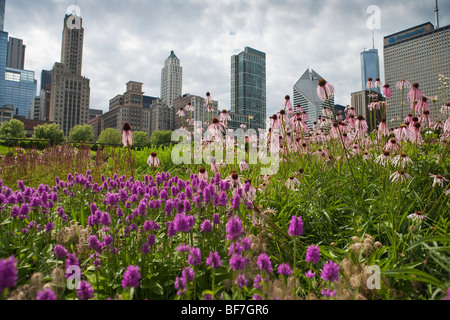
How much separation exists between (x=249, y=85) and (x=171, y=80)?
6863cm

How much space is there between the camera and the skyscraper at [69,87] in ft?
377

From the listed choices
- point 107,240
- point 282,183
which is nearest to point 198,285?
point 107,240

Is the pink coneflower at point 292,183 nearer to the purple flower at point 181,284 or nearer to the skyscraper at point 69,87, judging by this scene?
the purple flower at point 181,284

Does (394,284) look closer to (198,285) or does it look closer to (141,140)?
(198,285)

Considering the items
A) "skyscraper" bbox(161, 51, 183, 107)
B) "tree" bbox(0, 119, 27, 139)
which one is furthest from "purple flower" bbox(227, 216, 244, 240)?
"skyscraper" bbox(161, 51, 183, 107)

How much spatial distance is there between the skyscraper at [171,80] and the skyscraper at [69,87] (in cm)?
5210

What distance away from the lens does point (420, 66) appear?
21.9ft

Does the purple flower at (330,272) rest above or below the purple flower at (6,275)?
below

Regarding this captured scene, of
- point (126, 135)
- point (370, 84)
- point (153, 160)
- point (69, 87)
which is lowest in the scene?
point (153, 160)

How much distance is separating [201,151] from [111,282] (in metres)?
4.35

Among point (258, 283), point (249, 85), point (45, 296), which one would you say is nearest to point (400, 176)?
point (258, 283)

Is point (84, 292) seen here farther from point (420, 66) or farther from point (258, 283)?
point (420, 66)

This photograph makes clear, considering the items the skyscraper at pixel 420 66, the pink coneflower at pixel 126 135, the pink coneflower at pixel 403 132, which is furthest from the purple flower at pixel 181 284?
the skyscraper at pixel 420 66

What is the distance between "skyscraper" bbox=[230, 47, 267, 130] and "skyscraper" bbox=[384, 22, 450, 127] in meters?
100
